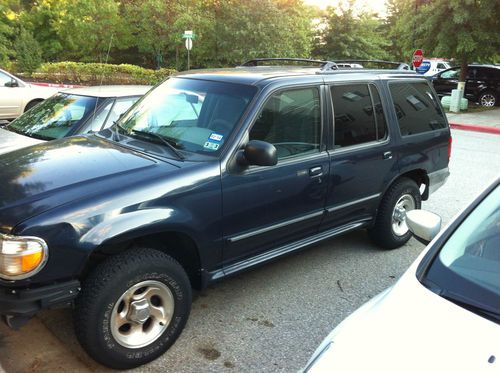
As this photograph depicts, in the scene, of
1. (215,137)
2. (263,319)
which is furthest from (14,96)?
(263,319)

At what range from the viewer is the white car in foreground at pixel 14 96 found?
1062 centimetres

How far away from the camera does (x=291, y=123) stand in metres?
3.62

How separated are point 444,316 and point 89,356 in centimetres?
202

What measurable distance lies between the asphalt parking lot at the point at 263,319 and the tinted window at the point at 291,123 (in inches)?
45.4

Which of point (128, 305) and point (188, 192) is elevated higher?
point (188, 192)

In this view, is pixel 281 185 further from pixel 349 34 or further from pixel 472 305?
pixel 349 34

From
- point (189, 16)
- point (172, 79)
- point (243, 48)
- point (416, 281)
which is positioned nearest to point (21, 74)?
point (189, 16)

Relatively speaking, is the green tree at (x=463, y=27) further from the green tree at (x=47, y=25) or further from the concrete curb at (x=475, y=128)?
the green tree at (x=47, y=25)

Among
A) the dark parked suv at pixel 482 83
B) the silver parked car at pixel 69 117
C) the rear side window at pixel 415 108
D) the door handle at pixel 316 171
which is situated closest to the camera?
the door handle at pixel 316 171

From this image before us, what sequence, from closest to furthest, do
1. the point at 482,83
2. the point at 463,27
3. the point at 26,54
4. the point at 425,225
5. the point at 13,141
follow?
the point at 425,225, the point at 13,141, the point at 463,27, the point at 482,83, the point at 26,54

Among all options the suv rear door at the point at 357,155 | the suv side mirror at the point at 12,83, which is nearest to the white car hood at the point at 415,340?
Answer: the suv rear door at the point at 357,155

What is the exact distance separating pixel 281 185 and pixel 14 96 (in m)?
9.31

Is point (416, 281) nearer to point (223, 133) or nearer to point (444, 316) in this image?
point (444, 316)

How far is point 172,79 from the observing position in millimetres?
4074
